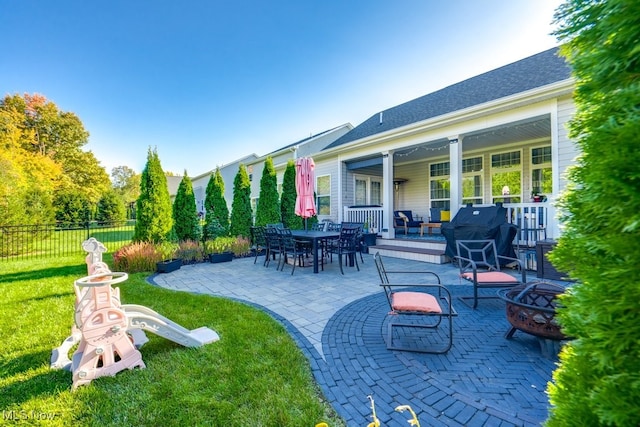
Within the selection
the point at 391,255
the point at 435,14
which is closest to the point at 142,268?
the point at 391,255

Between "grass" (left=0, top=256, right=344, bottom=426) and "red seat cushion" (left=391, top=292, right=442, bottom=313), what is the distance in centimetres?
111

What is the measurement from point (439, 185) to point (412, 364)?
10.5m

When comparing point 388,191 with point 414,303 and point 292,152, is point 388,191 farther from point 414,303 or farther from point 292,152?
point 292,152

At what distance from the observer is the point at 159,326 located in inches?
107

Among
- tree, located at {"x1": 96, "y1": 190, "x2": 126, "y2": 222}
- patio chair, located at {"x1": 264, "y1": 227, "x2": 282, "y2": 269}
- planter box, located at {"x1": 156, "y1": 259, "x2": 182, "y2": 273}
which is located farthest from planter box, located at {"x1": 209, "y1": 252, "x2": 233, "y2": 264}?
tree, located at {"x1": 96, "y1": 190, "x2": 126, "y2": 222}

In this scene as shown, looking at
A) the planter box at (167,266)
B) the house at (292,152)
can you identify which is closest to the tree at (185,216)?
the planter box at (167,266)

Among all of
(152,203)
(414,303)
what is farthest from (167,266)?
(414,303)

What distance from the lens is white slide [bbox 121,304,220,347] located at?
2604 millimetres

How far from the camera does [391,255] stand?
27.7 ft

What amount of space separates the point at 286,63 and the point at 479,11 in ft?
20.6

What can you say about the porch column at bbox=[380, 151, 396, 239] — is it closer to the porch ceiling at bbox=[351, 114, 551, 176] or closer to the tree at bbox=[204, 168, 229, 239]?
the porch ceiling at bbox=[351, 114, 551, 176]

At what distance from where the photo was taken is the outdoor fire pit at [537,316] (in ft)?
8.07

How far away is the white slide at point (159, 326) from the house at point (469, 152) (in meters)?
6.18

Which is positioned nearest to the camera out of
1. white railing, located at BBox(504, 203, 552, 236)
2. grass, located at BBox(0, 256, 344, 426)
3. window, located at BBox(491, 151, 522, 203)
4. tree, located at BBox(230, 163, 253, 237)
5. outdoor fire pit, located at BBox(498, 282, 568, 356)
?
grass, located at BBox(0, 256, 344, 426)
